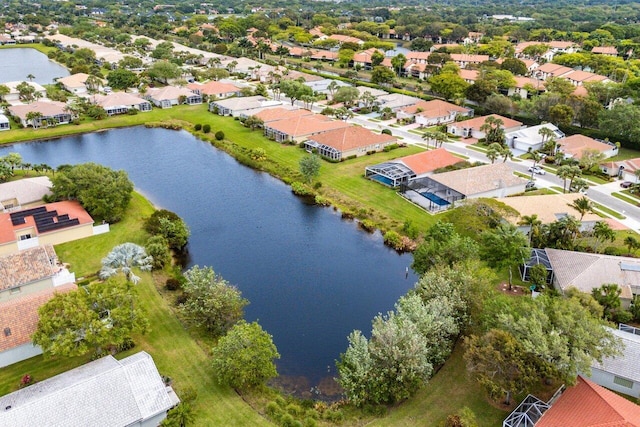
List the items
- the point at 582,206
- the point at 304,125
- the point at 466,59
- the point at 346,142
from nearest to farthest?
the point at 582,206, the point at 346,142, the point at 304,125, the point at 466,59

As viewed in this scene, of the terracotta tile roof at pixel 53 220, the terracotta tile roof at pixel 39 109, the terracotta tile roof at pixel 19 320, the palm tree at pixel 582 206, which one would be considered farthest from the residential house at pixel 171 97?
the palm tree at pixel 582 206

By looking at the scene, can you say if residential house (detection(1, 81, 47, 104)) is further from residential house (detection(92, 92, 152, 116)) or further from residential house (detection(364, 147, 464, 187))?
residential house (detection(364, 147, 464, 187))

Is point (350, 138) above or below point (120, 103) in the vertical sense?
above

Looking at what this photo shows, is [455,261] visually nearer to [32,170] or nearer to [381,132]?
[381,132]

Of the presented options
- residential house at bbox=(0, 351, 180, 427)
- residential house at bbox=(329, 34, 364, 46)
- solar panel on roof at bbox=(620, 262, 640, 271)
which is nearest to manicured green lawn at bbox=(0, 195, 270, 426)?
residential house at bbox=(0, 351, 180, 427)

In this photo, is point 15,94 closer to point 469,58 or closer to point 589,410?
Answer: point 589,410

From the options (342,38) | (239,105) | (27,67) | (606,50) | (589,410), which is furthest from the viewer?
(342,38)

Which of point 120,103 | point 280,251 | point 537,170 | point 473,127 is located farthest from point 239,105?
point 537,170
